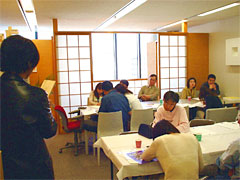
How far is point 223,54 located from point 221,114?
344 centimetres

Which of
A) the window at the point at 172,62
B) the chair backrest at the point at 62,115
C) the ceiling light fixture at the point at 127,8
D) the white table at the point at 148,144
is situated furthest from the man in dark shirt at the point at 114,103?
the window at the point at 172,62

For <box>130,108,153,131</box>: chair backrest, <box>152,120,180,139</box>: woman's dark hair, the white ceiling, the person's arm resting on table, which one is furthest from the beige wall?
the person's arm resting on table

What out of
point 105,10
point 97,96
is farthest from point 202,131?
point 105,10

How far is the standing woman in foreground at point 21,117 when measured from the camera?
1197mm

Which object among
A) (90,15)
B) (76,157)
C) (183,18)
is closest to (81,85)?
(90,15)

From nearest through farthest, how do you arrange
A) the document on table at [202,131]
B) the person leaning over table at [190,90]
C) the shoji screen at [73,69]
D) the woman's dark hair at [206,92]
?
1. the document on table at [202,131]
2. the woman's dark hair at [206,92]
3. the person leaning over table at [190,90]
4. the shoji screen at [73,69]

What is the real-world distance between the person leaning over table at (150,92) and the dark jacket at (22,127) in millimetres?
4690

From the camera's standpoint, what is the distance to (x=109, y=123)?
380 cm

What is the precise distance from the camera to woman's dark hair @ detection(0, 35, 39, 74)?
121cm

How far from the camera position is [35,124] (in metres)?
1.22

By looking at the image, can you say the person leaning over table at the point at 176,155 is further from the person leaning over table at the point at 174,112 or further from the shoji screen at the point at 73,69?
the shoji screen at the point at 73,69

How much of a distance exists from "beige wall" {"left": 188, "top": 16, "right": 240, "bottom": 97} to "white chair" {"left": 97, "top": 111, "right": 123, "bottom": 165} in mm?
3846

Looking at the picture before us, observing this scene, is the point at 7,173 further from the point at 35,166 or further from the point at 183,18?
the point at 183,18

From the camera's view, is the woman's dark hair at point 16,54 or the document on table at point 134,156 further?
the document on table at point 134,156
